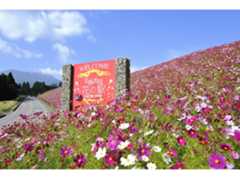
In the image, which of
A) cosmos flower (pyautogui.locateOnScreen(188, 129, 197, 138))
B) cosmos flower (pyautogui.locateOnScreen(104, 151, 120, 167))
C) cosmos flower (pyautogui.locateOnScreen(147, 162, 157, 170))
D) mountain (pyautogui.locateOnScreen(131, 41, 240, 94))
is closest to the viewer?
cosmos flower (pyautogui.locateOnScreen(147, 162, 157, 170))

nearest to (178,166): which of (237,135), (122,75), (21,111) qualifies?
(237,135)

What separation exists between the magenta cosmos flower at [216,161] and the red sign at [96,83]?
6.23 m

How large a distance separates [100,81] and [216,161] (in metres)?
6.70

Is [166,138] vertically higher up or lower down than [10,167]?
higher up

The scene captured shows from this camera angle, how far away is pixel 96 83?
9250 millimetres

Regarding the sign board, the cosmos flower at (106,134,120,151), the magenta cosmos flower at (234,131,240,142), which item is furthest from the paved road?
the magenta cosmos flower at (234,131,240,142)

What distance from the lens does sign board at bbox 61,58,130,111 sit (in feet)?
29.7

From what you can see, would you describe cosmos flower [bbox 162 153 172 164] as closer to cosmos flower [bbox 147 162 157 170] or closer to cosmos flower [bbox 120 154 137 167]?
cosmos flower [bbox 147 162 157 170]

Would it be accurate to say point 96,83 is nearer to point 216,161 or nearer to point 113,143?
point 113,143

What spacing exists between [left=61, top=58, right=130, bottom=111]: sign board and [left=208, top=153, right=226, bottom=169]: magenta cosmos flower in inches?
240

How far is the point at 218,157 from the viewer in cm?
275
